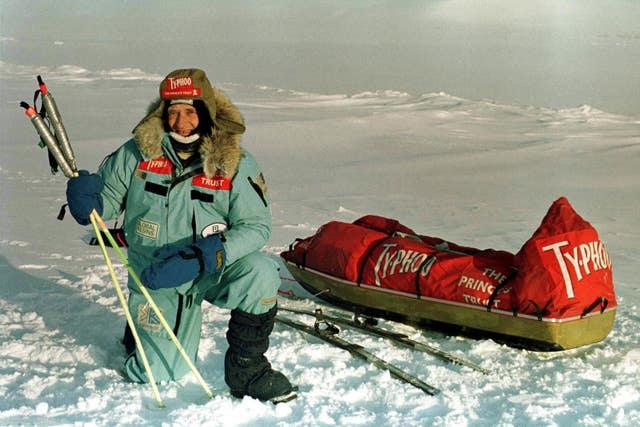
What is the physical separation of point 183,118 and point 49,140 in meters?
0.63

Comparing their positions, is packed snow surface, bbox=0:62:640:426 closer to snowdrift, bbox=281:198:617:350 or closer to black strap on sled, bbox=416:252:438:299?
snowdrift, bbox=281:198:617:350

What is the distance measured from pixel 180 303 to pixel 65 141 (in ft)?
3.18

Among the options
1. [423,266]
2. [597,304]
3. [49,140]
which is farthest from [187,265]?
[597,304]

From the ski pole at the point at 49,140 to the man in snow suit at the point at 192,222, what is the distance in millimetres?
69

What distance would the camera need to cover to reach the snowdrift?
427cm

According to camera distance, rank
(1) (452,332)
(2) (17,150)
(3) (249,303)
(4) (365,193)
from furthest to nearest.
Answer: (2) (17,150)
(4) (365,193)
(1) (452,332)
(3) (249,303)

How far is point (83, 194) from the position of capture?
11.9 ft

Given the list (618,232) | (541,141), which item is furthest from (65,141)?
(541,141)

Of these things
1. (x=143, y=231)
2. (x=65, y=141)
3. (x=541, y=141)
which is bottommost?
(x=541, y=141)

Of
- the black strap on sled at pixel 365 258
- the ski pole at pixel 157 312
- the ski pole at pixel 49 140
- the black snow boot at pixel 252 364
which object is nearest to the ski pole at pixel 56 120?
the ski pole at pixel 49 140

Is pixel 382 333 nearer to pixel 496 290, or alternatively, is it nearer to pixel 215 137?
pixel 496 290

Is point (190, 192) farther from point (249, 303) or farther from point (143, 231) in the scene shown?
point (249, 303)

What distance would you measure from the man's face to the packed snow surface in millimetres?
1263

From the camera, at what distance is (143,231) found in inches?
151
